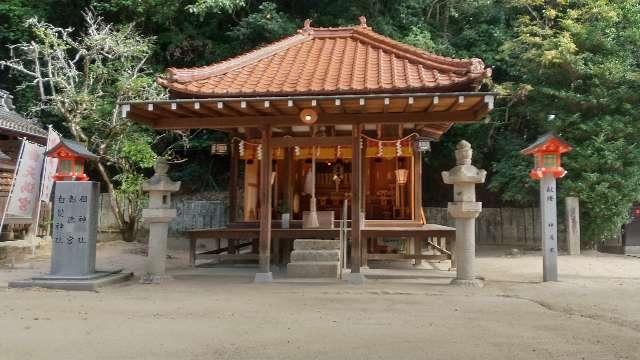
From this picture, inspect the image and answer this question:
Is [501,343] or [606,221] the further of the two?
[606,221]

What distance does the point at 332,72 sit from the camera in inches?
409

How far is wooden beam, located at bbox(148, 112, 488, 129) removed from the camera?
9.44 m

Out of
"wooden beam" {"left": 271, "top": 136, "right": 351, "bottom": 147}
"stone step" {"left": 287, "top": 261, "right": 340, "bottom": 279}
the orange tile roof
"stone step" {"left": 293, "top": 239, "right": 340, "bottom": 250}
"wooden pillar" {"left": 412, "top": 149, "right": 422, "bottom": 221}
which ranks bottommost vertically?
"stone step" {"left": 287, "top": 261, "right": 340, "bottom": 279}

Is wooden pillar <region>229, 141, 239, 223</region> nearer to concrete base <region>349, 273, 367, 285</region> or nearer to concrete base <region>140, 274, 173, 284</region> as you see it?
concrete base <region>140, 274, 173, 284</region>

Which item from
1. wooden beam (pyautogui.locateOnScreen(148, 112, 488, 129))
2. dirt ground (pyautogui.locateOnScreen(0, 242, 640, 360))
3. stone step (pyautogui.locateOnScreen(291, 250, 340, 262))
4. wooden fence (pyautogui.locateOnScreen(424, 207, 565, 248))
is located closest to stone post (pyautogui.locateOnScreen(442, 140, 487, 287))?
dirt ground (pyautogui.locateOnScreen(0, 242, 640, 360))

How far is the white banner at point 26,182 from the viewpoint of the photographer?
12.9m

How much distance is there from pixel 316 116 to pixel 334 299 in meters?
3.40

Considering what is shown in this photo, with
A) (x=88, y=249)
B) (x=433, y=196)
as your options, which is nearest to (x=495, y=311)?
(x=88, y=249)

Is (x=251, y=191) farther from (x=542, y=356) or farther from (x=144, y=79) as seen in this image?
(x=542, y=356)

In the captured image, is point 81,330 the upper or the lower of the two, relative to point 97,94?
lower

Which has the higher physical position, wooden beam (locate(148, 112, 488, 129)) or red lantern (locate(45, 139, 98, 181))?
wooden beam (locate(148, 112, 488, 129))

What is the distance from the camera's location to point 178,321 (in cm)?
614

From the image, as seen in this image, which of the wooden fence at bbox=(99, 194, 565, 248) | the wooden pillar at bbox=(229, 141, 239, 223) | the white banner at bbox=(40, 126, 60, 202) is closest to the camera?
the wooden pillar at bbox=(229, 141, 239, 223)

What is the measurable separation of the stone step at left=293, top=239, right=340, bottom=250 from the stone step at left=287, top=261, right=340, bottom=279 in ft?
2.11
